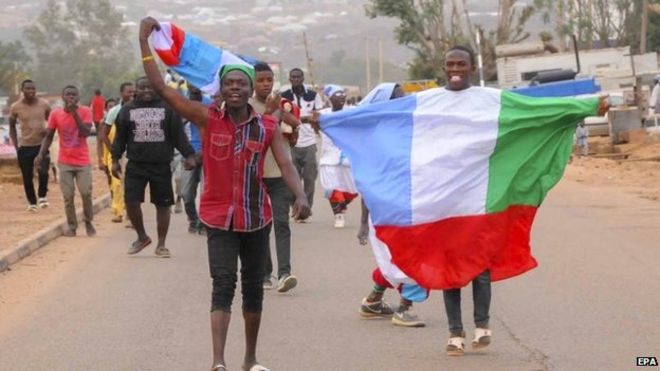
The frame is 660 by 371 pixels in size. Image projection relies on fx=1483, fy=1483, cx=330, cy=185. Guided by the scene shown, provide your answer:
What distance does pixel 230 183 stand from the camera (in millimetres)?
7859

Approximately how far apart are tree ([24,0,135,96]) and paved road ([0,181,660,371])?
71599mm

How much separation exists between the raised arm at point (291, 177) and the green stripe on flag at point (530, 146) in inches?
54.5

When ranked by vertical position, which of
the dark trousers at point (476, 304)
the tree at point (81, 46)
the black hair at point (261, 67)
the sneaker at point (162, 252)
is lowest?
the tree at point (81, 46)

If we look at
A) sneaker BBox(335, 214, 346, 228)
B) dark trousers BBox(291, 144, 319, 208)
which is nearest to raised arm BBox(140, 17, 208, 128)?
dark trousers BBox(291, 144, 319, 208)

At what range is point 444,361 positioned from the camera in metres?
8.55

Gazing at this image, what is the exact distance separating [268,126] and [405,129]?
136cm

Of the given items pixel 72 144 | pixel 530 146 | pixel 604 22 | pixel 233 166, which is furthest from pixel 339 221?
pixel 604 22

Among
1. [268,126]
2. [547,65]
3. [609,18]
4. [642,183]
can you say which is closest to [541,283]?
[268,126]

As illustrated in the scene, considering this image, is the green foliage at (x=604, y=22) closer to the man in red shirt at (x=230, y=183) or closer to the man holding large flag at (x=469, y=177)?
the man holding large flag at (x=469, y=177)

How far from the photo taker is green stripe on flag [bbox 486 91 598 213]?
895 centimetres

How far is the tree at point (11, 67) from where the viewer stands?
65.4m

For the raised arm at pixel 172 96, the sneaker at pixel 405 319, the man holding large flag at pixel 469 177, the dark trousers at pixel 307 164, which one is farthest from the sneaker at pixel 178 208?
the raised arm at pixel 172 96

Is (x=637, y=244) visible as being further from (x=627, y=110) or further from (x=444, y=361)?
(x=627, y=110)

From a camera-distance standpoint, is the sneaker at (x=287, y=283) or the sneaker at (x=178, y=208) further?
the sneaker at (x=178, y=208)
